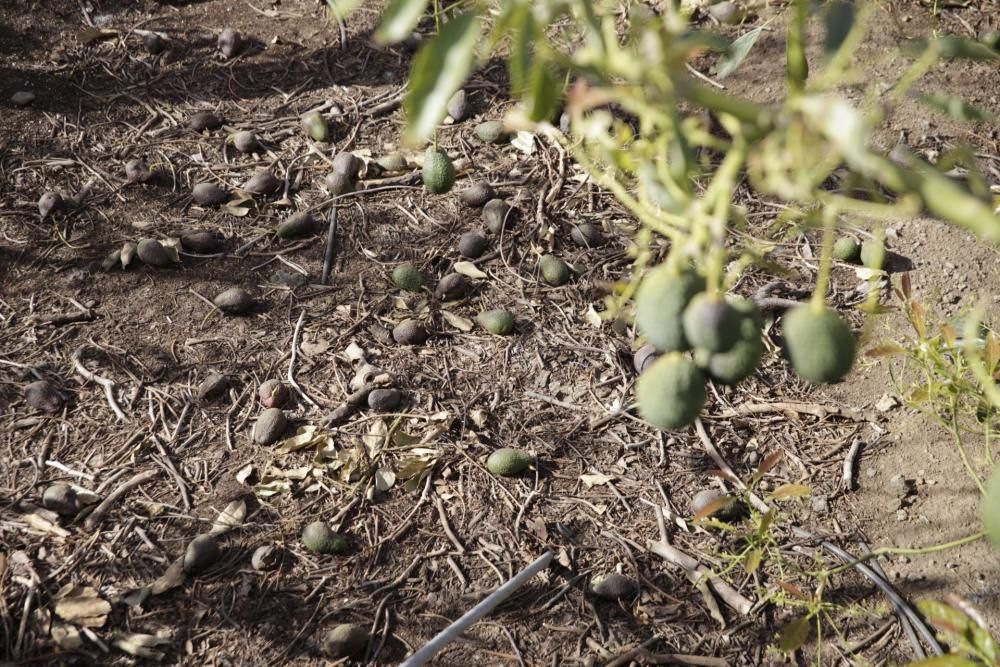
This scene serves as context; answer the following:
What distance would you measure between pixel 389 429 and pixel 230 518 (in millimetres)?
465

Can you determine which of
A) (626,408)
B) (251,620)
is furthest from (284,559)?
(626,408)

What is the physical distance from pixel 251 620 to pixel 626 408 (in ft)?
3.61

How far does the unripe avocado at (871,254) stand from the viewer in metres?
2.74

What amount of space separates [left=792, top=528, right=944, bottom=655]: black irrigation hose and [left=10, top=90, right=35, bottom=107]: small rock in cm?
309

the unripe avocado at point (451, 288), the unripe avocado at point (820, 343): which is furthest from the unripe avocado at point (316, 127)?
the unripe avocado at point (820, 343)

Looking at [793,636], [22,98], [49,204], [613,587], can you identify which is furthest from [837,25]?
[22,98]

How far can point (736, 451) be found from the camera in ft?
8.13

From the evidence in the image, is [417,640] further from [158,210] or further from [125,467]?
[158,210]

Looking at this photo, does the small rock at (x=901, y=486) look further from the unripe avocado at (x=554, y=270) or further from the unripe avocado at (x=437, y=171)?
the unripe avocado at (x=437, y=171)

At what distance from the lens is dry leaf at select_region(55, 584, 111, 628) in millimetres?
2109

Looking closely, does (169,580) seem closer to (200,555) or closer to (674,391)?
(200,555)

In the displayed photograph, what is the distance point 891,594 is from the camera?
83.2 inches

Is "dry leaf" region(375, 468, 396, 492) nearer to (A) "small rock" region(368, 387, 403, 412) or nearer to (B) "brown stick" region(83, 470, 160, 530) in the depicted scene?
(A) "small rock" region(368, 387, 403, 412)

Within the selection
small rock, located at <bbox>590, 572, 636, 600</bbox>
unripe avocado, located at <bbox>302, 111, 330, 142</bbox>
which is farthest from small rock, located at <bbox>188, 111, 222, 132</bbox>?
small rock, located at <bbox>590, 572, 636, 600</bbox>
